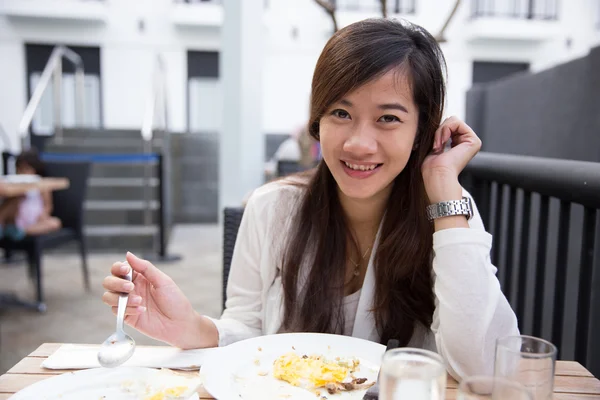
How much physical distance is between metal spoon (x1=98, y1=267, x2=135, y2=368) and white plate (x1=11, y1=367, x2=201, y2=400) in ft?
0.17

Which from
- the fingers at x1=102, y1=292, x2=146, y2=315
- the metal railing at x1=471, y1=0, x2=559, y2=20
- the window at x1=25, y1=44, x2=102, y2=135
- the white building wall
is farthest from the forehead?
the metal railing at x1=471, y1=0, x2=559, y2=20

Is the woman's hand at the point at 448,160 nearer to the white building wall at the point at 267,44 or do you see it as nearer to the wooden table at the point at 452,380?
the wooden table at the point at 452,380

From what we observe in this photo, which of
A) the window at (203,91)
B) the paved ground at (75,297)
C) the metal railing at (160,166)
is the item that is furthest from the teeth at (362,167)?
the window at (203,91)

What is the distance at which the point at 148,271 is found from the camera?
95 centimetres

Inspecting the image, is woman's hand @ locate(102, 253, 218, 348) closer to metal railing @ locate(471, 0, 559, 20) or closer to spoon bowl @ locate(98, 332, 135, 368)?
spoon bowl @ locate(98, 332, 135, 368)

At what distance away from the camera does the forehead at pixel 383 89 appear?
39.7 inches

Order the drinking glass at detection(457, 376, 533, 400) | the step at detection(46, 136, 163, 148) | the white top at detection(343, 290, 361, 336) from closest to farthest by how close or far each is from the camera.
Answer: the drinking glass at detection(457, 376, 533, 400), the white top at detection(343, 290, 361, 336), the step at detection(46, 136, 163, 148)

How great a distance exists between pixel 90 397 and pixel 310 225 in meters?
0.64

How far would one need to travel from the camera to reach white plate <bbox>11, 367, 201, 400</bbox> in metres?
0.71

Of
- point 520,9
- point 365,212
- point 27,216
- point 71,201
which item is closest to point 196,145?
point 71,201

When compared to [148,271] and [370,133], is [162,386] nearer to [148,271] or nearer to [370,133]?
[148,271]

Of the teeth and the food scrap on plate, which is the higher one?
the teeth

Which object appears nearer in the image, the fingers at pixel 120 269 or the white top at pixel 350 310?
the fingers at pixel 120 269

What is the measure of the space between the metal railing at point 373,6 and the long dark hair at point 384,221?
10510 millimetres
